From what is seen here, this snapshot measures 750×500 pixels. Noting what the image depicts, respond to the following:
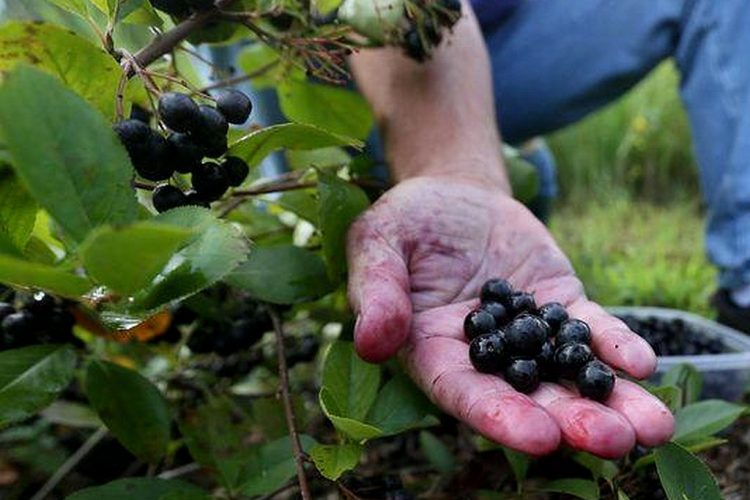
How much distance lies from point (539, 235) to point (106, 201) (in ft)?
1.96

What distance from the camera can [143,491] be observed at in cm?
86

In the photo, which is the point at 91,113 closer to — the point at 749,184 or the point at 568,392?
the point at 568,392

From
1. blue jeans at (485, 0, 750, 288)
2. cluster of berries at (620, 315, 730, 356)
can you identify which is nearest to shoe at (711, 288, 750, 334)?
blue jeans at (485, 0, 750, 288)

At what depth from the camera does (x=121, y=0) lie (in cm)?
78

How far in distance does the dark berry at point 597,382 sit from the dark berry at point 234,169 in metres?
0.36

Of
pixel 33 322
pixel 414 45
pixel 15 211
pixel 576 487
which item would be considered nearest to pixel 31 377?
pixel 33 322

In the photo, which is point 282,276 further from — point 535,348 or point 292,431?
point 535,348

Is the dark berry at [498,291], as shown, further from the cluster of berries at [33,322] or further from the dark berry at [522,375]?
the cluster of berries at [33,322]

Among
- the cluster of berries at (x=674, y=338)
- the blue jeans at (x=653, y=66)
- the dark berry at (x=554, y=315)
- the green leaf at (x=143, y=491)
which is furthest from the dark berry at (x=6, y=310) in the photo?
the blue jeans at (x=653, y=66)

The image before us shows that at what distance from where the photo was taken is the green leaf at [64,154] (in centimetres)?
56

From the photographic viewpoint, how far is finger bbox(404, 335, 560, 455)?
0.74 meters

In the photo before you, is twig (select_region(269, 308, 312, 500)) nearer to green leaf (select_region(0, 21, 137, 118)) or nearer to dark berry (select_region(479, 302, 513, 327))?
dark berry (select_region(479, 302, 513, 327))

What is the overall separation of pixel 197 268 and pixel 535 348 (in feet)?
1.18

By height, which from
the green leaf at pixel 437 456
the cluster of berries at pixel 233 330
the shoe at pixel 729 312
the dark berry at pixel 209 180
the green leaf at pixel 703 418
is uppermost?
the dark berry at pixel 209 180
